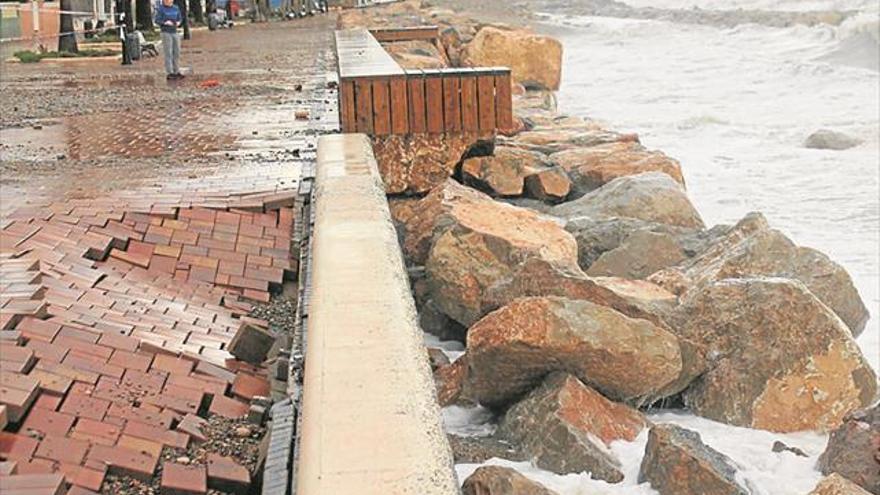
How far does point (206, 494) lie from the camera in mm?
3605

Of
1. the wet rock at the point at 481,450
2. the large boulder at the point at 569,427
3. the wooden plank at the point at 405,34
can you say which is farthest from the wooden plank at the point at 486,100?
the wooden plank at the point at 405,34

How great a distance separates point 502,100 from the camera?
26.8 ft

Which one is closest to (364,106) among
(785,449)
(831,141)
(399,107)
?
(399,107)

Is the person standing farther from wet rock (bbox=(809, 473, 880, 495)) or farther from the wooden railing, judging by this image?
wet rock (bbox=(809, 473, 880, 495))

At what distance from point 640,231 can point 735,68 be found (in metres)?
30.6

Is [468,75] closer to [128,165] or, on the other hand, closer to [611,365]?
[128,165]

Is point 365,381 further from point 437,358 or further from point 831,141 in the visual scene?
point 831,141

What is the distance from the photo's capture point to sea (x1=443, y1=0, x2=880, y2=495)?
6.02 metres

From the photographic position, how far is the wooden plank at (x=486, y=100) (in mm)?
8055

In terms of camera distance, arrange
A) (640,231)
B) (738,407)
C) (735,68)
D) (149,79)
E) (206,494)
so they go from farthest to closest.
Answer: (735,68) < (149,79) < (640,231) < (738,407) < (206,494)

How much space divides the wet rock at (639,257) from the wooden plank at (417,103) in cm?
146

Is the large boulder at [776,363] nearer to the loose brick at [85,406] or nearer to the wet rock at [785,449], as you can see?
the wet rock at [785,449]

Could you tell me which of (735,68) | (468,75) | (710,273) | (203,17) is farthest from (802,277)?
(735,68)

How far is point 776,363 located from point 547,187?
3946mm
